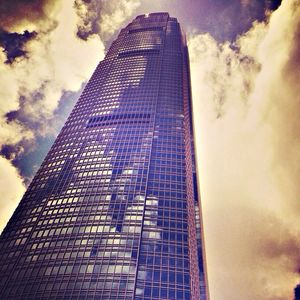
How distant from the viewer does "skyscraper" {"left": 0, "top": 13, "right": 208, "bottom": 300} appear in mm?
72312

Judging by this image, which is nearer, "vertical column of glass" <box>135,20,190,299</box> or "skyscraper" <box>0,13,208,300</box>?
"vertical column of glass" <box>135,20,190,299</box>

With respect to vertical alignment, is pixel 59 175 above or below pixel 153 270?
above

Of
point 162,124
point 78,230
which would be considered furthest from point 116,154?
point 78,230

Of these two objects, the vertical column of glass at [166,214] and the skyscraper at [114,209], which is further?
the skyscraper at [114,209]

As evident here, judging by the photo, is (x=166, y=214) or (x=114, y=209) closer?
(x=166, y=214)

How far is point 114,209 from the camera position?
3445 inches

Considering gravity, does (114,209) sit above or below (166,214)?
above

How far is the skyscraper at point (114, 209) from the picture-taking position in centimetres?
7231

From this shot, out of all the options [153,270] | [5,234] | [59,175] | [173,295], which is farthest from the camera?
[59,175]

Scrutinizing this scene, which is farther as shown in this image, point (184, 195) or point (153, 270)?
point (184, 195)

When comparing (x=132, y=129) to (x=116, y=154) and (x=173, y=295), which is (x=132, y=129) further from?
(x=173, y=295)

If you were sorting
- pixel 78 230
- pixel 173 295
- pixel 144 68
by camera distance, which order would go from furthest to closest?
1. pixel 144 68
2. pixel 78 230
3. pixel 173 295

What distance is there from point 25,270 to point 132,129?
193ft

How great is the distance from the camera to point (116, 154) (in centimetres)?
10575
